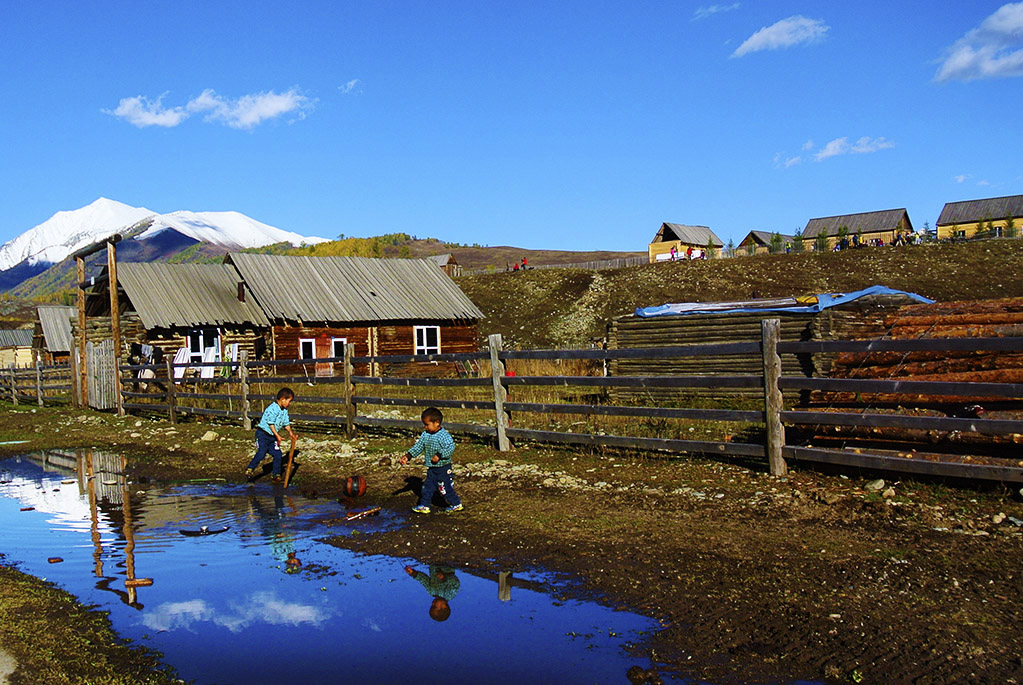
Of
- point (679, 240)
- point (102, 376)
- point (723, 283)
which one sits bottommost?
point (102, 376)

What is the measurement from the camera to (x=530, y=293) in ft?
238

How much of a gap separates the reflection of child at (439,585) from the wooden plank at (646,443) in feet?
13.2

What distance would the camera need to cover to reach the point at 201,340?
33.7 m

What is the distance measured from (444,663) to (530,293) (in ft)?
225

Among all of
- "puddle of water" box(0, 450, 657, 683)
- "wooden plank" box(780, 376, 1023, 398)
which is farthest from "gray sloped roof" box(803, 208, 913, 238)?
"puddle of water" box(0, 450, 657, 683)

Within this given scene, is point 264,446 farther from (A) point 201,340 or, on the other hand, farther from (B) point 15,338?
(B) point 15,338

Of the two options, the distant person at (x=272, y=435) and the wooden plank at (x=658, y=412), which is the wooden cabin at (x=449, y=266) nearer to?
the distant person at (x=272, y=435)

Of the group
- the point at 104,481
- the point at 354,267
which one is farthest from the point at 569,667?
the point at 354,267

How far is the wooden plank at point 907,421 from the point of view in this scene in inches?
271

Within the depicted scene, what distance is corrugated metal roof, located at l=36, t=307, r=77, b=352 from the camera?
204 feet

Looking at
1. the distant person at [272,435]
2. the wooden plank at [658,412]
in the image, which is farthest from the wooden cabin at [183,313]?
the wooden plank at [658,412]

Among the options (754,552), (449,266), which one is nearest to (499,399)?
(754,552)

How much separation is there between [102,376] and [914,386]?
810 inches

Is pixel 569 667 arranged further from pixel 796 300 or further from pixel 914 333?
pixel 796 300
